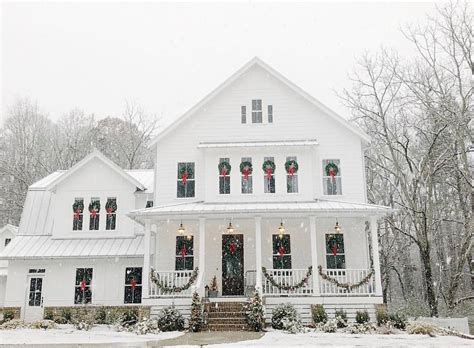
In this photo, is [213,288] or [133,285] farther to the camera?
[133,285]

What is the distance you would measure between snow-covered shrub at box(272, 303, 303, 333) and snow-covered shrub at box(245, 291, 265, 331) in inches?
22.1

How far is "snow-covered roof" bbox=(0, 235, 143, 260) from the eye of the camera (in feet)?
66.7

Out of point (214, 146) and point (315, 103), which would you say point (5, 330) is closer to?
point (214, 146)

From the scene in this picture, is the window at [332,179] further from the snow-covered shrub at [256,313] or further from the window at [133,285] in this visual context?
the window at [133,285]

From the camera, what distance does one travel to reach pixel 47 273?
20734 mm

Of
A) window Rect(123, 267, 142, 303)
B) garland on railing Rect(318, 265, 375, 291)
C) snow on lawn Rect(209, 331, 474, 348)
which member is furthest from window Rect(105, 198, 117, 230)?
snow on lawn Rect(209, 331, 474, 348)

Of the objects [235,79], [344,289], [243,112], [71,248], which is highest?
[235,79]

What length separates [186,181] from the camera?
20375mm

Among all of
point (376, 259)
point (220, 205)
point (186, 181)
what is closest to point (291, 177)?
point (220, 205)

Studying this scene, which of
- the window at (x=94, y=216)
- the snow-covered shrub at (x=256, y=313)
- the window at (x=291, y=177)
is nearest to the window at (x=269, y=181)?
the window at (x=291, y=177)

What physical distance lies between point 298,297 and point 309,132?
7.14 m

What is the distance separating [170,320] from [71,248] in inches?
289

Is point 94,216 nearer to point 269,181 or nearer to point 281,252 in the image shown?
point 269,181

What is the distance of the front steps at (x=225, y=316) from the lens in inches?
617
